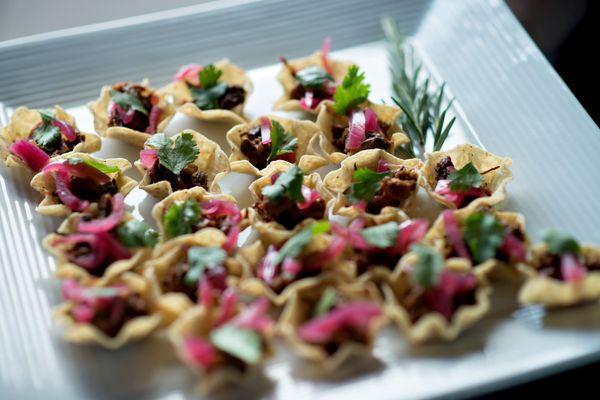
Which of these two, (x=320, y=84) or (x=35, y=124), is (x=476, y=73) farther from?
(x=35, y=124)

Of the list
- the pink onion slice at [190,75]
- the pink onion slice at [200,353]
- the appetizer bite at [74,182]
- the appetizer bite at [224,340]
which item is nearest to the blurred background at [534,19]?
the pink onion slice at [190,75]

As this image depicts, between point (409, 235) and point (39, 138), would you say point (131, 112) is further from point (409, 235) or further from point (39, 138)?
point (409, 235)

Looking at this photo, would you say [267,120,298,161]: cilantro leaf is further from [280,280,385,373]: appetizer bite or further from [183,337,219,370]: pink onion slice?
[183,337,219,370]: pink onion slice

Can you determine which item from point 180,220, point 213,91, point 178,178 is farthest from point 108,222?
point 213,91

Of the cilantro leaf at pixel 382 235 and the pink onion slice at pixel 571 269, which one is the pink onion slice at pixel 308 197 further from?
the pink onion slice at pixel 571 269

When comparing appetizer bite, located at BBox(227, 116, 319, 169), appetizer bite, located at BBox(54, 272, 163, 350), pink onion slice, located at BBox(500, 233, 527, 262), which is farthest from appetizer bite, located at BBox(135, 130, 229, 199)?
pink onion slice, located at BBox(500, 233, 527, 262)
